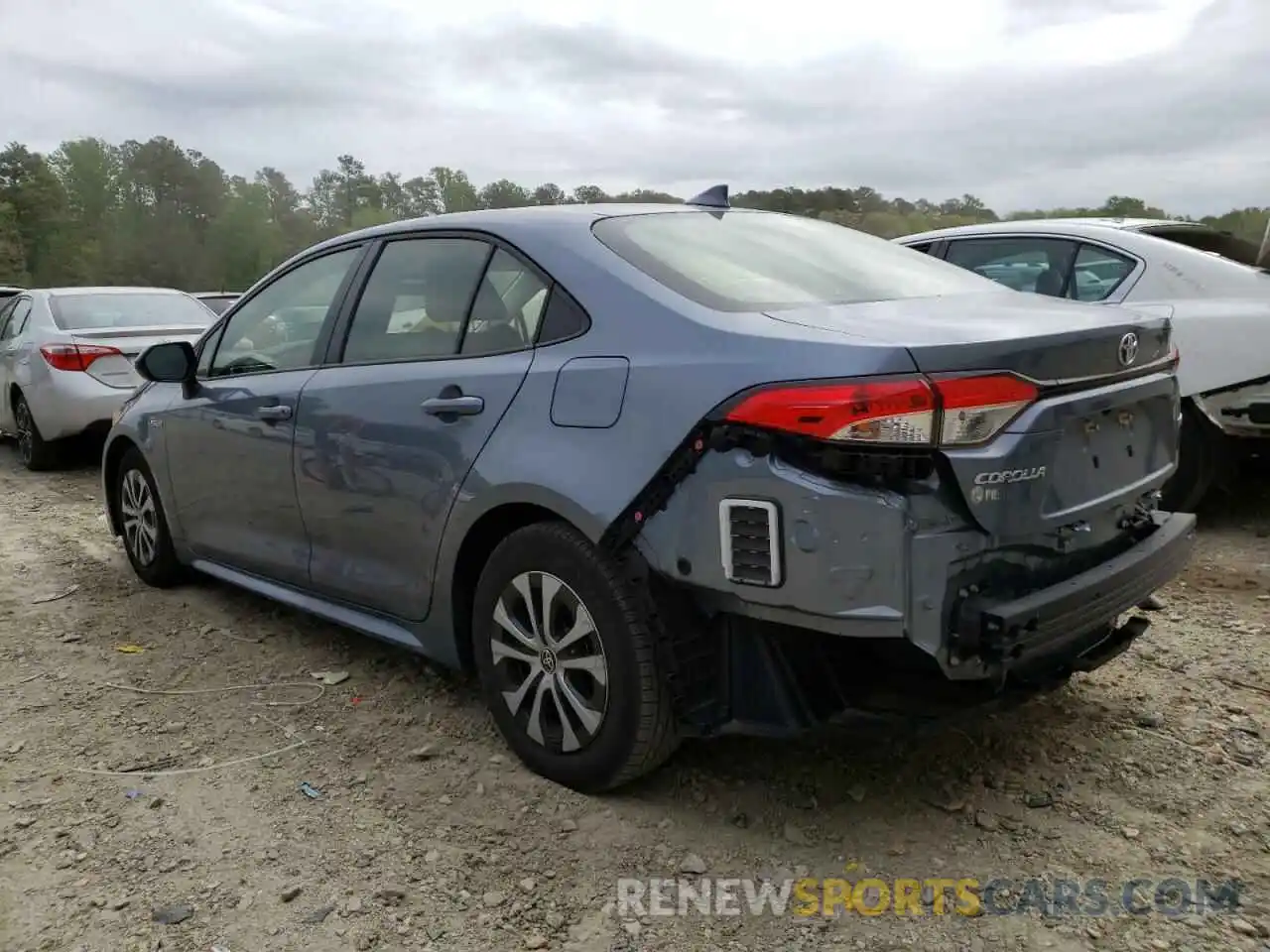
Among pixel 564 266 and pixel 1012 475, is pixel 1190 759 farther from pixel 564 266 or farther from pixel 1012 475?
pixel 564 266

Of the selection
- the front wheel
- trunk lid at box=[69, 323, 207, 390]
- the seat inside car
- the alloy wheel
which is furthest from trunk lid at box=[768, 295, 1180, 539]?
the alloy wheel

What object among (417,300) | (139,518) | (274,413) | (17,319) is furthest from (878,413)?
(17,319)

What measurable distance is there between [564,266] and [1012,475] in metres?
1.33

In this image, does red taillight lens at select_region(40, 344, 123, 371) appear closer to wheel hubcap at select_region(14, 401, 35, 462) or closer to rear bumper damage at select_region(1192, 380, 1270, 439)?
wheel hubcap at select_region(14, 401, 35, 462)

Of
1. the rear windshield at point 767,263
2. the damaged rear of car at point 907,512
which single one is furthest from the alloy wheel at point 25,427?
the damaged rear of car at point 907,512

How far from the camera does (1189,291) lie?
16.3 feet

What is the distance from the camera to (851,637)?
2.40 meters

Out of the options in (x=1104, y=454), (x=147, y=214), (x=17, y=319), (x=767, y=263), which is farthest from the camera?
(x=147, y=214)

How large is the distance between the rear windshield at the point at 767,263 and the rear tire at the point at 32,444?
274 inches

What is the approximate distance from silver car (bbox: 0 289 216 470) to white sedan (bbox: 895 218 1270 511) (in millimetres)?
6157

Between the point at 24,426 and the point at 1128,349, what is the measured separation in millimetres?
8687

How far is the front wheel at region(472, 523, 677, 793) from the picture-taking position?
8.46 feet

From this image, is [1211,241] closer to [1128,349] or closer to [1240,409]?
[1240,409]

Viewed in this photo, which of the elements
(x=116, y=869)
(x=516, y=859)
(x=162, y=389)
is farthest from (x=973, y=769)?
(x=162, y=389)
